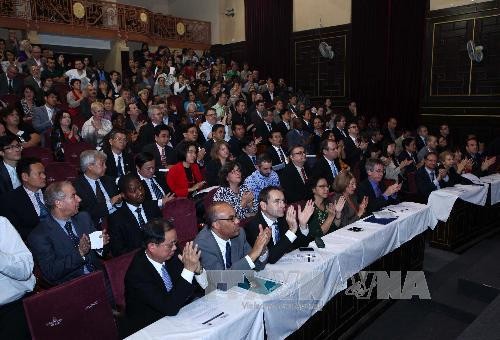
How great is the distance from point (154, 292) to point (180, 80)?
8352mm

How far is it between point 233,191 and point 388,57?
850 centimetres

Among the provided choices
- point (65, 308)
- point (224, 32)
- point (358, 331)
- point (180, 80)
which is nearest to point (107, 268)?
point (65, 308)

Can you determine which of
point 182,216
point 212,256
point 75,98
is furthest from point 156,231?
point 75,98

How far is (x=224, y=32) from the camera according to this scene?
50.8 feet

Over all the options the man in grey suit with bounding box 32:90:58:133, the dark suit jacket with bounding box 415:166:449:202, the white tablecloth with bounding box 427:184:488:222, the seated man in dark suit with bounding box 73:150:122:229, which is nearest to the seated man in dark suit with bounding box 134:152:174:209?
the seated man in dark suit with bounding box 73:150:122:229

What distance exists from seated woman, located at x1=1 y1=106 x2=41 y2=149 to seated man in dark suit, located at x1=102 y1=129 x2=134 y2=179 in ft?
4.08

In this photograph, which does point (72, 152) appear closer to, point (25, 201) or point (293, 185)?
point (25, 201)

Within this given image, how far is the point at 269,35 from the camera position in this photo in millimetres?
13617

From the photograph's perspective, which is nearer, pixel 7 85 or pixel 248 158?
pixel 248 158

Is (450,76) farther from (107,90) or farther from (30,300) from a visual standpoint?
(30,300)

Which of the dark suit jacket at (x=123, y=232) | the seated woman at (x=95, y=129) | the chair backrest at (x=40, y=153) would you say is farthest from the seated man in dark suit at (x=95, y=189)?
the seated woman at (x=95, y=129)

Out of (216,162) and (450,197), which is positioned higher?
(216,162)

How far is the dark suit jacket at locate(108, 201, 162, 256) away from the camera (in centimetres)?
328

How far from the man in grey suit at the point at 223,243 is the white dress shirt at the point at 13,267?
1.06m
